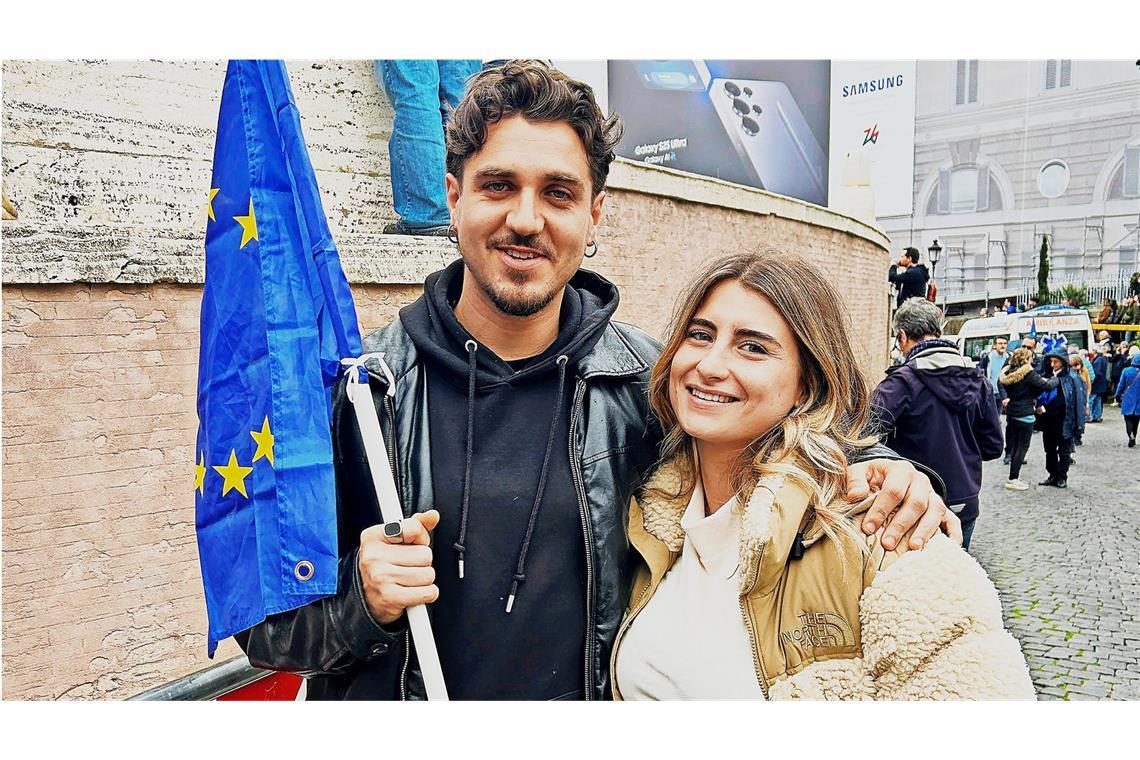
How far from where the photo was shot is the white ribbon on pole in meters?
1.49

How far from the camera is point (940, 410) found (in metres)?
3.62

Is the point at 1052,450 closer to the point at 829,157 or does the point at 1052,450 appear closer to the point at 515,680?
the point at 829,157

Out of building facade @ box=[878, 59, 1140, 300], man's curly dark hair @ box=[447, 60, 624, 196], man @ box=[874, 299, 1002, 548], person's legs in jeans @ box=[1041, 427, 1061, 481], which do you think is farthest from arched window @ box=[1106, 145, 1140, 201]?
person's legs in jeans @ box=[1041, 427, 1061, 481]

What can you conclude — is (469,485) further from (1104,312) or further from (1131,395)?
(1131,395)

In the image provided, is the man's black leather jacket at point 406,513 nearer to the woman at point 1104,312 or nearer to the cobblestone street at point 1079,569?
the cobblestone street at point 1079,569

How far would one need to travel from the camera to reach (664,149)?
5.11 meters

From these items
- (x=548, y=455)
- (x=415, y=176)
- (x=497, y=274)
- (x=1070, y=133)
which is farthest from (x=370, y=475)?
(x=1070, y=133)

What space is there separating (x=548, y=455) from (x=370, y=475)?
39 cm

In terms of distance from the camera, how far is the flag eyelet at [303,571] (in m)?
1.54

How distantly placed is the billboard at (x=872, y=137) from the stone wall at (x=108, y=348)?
8.20 ft

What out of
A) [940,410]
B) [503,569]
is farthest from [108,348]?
[940,410]

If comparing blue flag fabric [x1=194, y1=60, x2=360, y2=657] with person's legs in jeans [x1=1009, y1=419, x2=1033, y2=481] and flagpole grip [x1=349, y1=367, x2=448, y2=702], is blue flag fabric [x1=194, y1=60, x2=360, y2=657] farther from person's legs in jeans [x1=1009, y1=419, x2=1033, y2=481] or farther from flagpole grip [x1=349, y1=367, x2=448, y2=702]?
person's legs in jeans [x1=1009, y1=419, x2=1033, y2=481]

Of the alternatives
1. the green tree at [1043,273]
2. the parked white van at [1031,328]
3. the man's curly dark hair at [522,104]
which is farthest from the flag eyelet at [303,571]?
the green tree at [1043,273]

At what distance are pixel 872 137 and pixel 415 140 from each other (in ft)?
10.6
